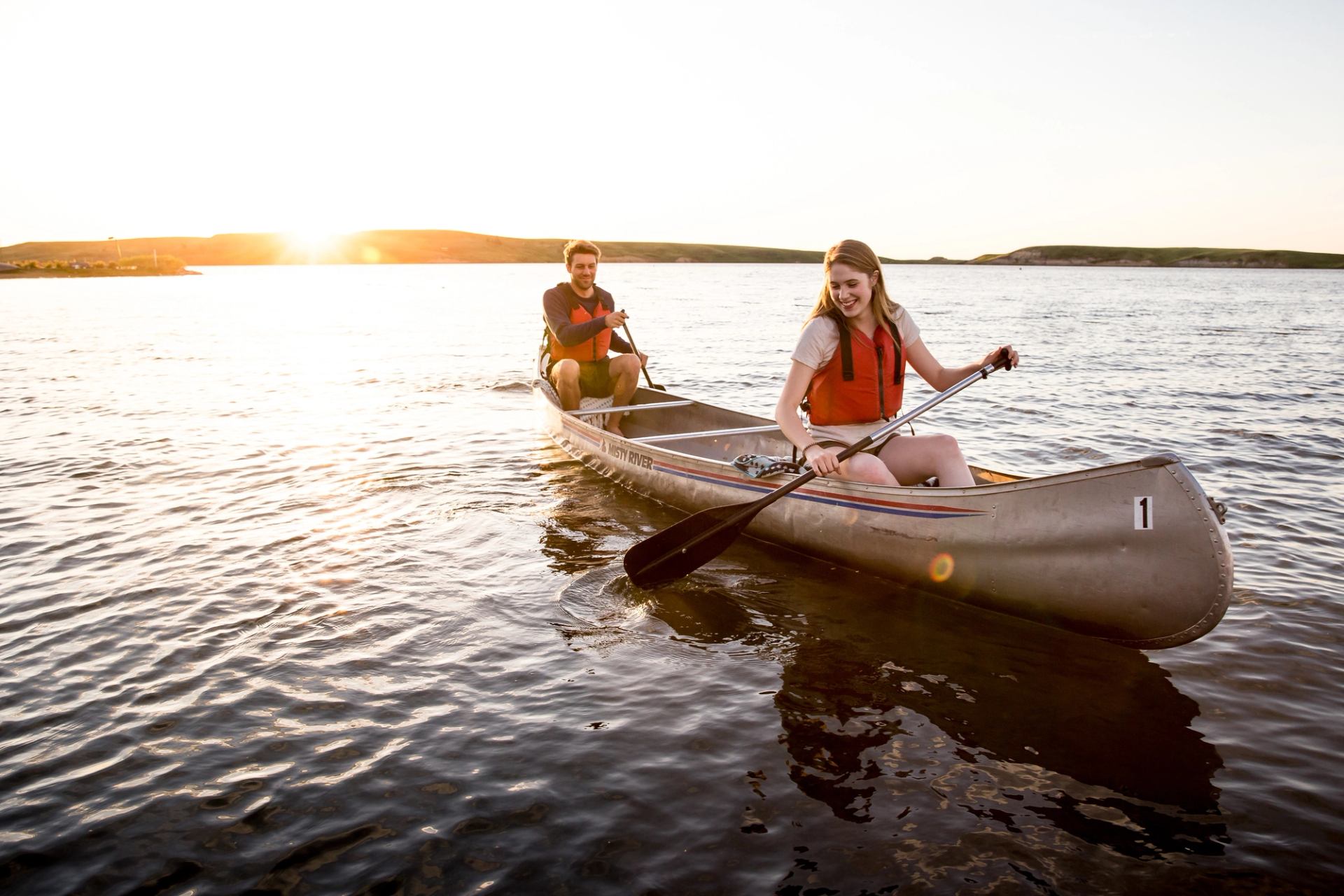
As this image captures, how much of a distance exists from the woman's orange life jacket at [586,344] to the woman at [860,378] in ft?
13.8

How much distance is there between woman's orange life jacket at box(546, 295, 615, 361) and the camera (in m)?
9.60

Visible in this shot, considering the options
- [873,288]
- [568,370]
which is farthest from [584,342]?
[873,288]

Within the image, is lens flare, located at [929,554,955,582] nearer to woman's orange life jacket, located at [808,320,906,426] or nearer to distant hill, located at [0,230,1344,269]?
woman's orange life jacket, located at [808,320,906,426]

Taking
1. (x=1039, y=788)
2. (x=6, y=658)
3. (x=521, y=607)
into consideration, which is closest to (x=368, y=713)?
(x=521, y=607)

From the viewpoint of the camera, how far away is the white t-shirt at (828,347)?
5.52 m

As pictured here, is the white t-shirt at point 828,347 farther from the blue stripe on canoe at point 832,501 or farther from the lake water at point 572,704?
the lake water at point 572,704

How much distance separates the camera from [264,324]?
3206 cm

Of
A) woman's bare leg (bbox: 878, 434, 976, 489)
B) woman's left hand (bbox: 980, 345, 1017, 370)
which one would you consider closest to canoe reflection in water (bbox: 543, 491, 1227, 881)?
woman's bare leg (bbox: 878, 434, 976, 489)

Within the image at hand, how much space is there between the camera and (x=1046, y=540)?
478cm

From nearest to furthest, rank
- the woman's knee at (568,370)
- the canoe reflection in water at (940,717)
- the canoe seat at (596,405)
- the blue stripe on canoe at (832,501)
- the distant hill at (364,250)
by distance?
the canoe reflection in water at (940,717) < the blue stripe on canoe at (832,501) < the woman's knee at (568,370) < the canoe seat at (596,405) < the distant hill at (364,250)

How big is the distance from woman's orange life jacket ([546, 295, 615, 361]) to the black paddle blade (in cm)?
394

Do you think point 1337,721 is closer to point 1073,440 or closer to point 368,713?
point 368,713

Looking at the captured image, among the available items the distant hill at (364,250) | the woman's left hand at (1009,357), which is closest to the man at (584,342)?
the woman's left hand at (1009,357)

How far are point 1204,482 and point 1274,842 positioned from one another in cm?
632
